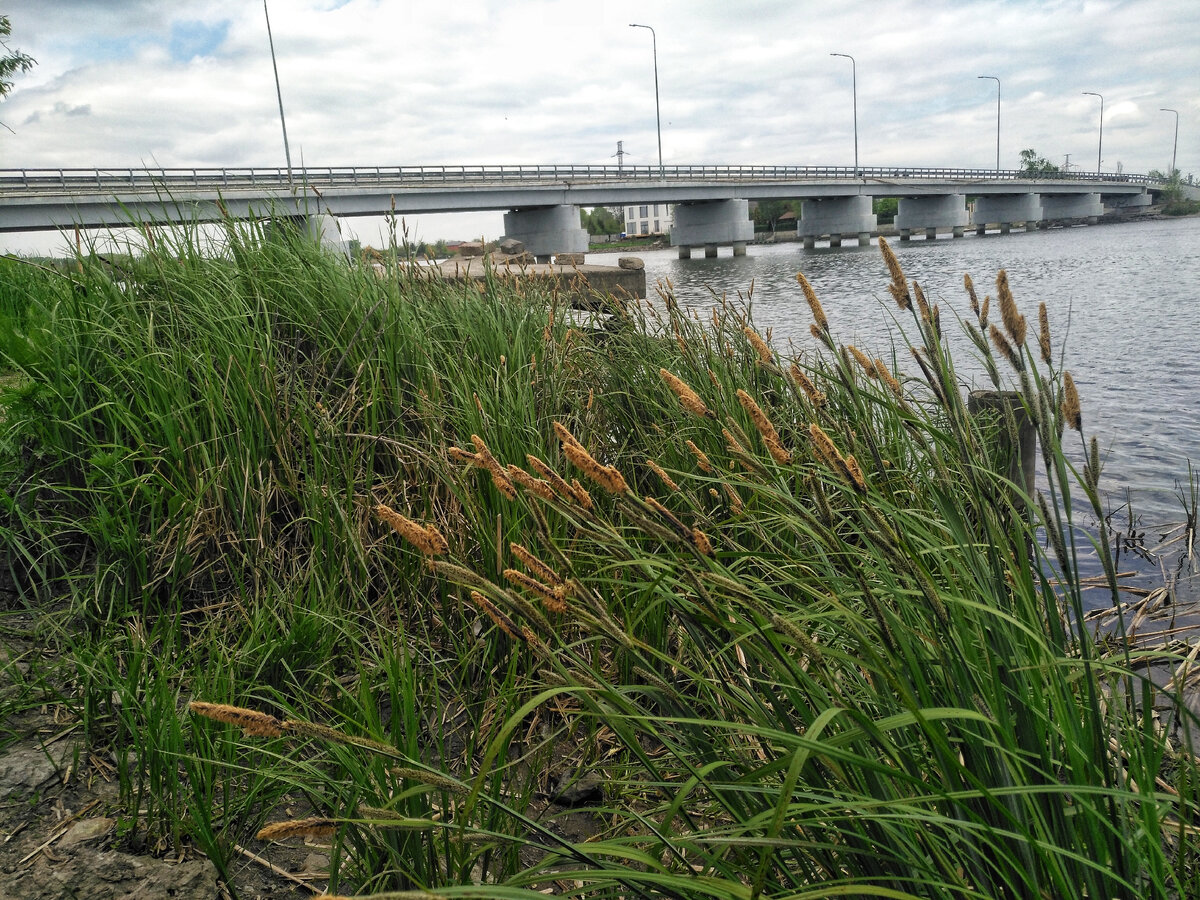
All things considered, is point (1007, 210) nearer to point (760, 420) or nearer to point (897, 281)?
point (897, 281)

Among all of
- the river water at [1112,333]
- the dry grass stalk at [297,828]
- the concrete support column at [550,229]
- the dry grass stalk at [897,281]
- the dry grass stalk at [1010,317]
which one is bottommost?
the river water at [1112,333]

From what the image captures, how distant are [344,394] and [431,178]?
1734 inches

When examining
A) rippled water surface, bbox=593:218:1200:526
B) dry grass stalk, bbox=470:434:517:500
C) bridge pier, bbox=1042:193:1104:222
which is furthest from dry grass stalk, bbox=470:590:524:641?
bridge pier, bbox=1042:193:1104:222

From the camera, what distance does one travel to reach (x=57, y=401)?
351cm

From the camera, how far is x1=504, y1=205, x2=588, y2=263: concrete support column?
164 feet

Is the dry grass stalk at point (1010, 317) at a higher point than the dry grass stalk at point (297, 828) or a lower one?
higher

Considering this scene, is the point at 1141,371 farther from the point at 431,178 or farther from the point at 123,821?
the point at 431,178

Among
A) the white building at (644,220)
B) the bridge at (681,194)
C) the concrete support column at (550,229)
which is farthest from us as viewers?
the white building at (644,220)

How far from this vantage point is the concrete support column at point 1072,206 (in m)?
82.4

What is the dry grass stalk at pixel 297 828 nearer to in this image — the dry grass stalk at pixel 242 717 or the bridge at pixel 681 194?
the dry grass stalk at pixel 242 717

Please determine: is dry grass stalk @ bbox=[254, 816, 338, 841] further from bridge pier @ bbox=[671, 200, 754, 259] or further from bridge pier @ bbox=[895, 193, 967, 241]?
bridge pier @ bbox=[895, 193, 967, 241]

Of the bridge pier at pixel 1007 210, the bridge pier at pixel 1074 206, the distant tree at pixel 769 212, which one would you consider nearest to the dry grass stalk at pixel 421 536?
the bridge pier at pixel 1007 210

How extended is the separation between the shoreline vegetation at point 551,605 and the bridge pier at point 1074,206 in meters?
92.0

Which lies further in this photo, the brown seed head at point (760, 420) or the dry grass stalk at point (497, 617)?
the brown seed head at point (760, 420)
